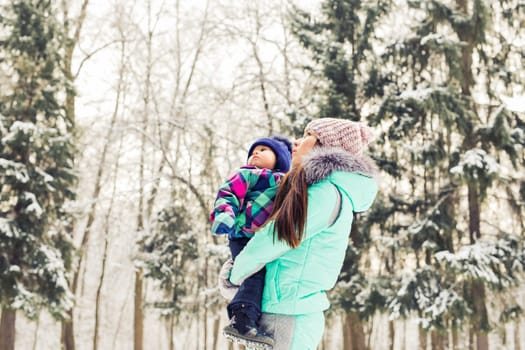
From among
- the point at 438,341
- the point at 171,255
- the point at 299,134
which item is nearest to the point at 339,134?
the point at 299,134

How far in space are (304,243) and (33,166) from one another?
1183 centimetres

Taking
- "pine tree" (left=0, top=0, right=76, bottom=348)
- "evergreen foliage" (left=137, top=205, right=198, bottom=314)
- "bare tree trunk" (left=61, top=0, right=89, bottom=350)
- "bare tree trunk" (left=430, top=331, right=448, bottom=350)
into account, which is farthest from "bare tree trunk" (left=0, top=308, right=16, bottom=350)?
"bare tree trunk" (left=430, top=331, right=448, bottom=350)

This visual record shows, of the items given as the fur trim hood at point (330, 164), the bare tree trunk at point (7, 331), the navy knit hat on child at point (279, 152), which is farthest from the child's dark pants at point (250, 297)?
the bare tree trunk at point (7, 331)

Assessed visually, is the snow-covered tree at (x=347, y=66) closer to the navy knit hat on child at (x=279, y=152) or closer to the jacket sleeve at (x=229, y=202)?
the navy knit hat on child at (x=279, y=152)

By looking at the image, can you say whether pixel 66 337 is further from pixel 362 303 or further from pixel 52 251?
pixel 362 303

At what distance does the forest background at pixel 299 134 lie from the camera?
11.5 meters

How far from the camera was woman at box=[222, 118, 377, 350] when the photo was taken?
203 cm

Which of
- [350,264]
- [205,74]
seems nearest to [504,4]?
[350,264]

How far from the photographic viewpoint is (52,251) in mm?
12555

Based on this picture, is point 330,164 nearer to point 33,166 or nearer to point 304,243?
point 304,243

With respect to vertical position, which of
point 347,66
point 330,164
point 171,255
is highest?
point 347,66

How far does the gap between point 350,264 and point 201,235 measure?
4.50 meters

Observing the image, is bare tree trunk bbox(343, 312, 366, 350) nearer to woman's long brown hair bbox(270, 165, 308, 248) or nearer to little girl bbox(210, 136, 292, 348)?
little girl bbox(210, 136, 292, 348)

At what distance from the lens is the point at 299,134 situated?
487 inches
